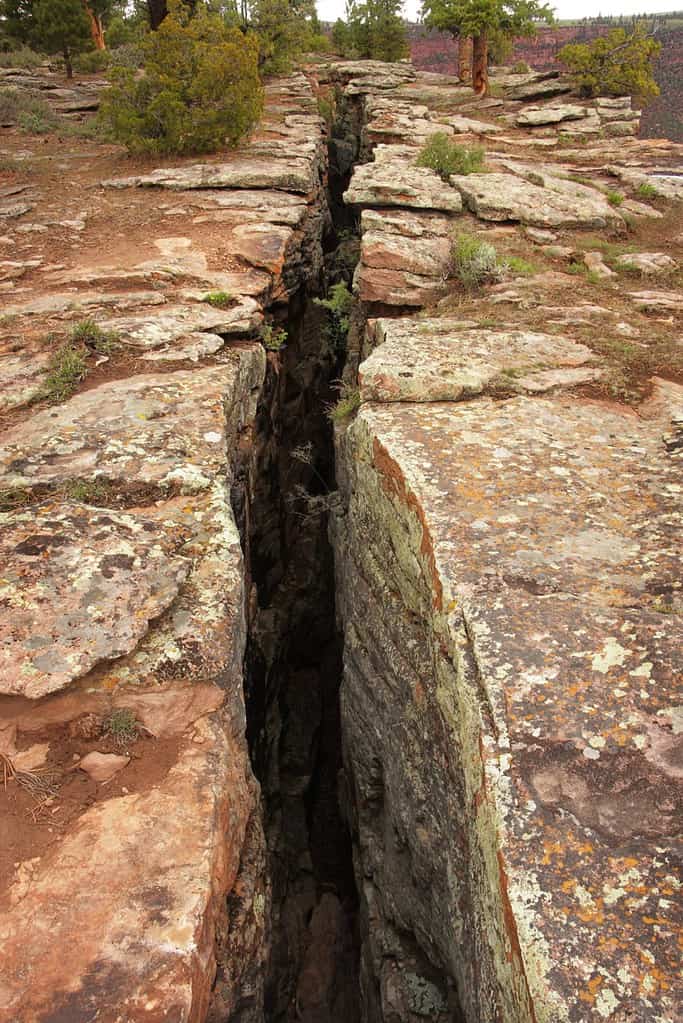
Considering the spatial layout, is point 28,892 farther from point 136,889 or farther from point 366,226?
point 366,226

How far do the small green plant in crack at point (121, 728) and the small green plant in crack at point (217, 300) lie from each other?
4717mm

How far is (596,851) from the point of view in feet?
7.72

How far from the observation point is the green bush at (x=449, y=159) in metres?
10.4

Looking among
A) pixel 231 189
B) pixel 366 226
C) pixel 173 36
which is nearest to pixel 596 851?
pixel 366 226

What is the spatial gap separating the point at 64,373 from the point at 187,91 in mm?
8662

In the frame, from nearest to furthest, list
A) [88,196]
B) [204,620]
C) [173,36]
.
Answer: [204,620] < [88,196] < [173,36]

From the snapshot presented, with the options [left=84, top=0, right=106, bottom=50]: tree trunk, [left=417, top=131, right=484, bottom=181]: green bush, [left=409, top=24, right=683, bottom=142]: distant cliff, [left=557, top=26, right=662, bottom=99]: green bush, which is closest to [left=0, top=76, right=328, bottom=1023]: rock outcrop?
[left=417, top=131, right=484, bottom=181]: green bush

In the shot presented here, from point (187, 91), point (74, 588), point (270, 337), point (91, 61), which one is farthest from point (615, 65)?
point (74, 588)

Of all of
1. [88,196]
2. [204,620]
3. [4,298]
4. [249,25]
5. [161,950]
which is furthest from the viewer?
[249,25]

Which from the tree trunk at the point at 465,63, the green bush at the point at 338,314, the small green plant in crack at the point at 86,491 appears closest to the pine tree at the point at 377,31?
the tree trunk at the point at 465,63

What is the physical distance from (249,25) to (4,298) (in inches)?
631

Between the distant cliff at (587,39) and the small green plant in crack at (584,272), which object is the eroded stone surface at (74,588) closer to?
the small green plant in crack at (584,272)

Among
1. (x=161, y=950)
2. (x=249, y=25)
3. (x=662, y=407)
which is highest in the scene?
(x=249, y=25)

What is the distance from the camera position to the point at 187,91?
11375 millimetres
